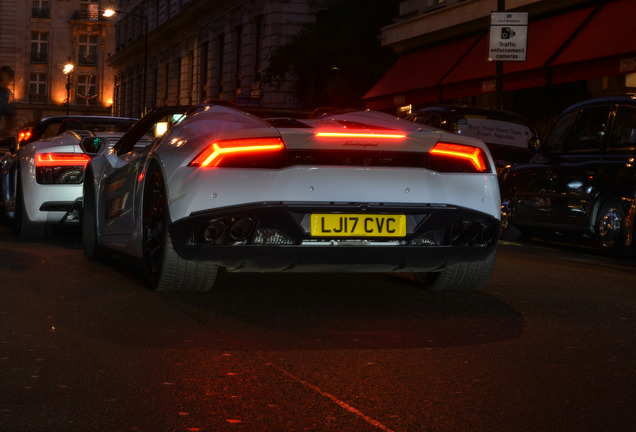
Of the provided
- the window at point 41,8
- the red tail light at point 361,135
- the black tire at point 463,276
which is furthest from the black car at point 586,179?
the window at point 41,8

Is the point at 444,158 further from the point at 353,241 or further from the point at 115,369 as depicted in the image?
the point at 115,369

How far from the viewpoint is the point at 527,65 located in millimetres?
22797

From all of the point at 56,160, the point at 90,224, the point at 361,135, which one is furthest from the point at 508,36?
the point at 361,135

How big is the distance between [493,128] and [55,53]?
87497 mm

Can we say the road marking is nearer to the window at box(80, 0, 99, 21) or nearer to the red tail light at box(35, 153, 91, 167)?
the red tail light at box(35, 153, 91, 167)

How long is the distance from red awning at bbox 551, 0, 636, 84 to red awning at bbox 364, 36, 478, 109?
5.94m

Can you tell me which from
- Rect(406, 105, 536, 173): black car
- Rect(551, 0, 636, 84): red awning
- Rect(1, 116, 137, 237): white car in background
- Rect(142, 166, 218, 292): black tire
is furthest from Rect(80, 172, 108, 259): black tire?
Rect(551, 0, 636, 84): red awning

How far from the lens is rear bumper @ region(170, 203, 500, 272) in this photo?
6.28 m

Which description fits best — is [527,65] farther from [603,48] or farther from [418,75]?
[418,75]

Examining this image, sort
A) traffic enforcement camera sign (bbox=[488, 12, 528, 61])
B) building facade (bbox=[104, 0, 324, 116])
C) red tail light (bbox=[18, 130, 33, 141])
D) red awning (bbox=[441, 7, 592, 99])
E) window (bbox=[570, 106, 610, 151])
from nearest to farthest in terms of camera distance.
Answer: window (bbox=[570, 106, 610, 151])
red tail light (bbox=[18, 130, 33, 141])
traffic enforcement camera sign (bbox=[488, 12, 528, 61])
red awning (bbox=[441, 7, 592, 99])
building facade (bbox=[104, 0, 324, 116])

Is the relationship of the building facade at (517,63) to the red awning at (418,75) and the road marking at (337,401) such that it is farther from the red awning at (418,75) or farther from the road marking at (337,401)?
the road marking at (337,401)

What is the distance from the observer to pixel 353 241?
21.0 ft

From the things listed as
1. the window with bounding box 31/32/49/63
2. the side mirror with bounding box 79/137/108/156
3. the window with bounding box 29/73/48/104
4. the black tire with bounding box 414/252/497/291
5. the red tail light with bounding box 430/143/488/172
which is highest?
the window with bounding box 31/32/49/63

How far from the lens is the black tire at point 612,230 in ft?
36.5
